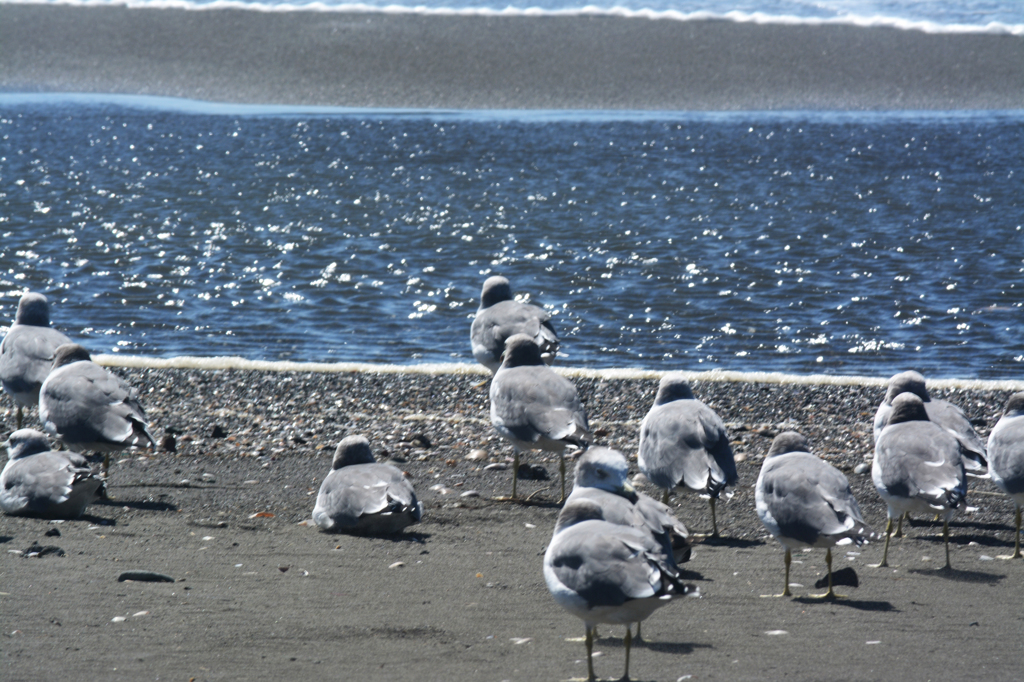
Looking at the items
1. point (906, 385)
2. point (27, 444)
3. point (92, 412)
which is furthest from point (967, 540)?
point (27, 444)

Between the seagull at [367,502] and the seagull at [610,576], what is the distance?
1956mm

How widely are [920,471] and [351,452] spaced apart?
11.6 feet

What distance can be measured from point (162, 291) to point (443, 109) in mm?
16023

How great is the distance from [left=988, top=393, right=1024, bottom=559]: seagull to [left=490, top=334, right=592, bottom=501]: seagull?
8.39ft

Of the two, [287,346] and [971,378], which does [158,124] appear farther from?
[971,378]

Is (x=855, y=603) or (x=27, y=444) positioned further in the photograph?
(x=27, y=444)

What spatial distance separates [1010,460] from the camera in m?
7.02

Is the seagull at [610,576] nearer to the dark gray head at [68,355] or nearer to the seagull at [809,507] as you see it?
the seagull at [809,507]

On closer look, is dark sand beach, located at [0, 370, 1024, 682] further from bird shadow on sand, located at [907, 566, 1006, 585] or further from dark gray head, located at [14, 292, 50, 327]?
dark gray head, located at [14, 292, 50, 327]

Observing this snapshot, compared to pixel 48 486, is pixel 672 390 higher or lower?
higher

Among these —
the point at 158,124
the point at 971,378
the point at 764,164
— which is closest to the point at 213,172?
the point at 158,124

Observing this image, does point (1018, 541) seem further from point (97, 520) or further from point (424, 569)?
point (97, 520)

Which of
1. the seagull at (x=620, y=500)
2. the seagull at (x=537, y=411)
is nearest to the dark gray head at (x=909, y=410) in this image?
the seagull at (x=620, y=500)

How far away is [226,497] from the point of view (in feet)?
26.7
